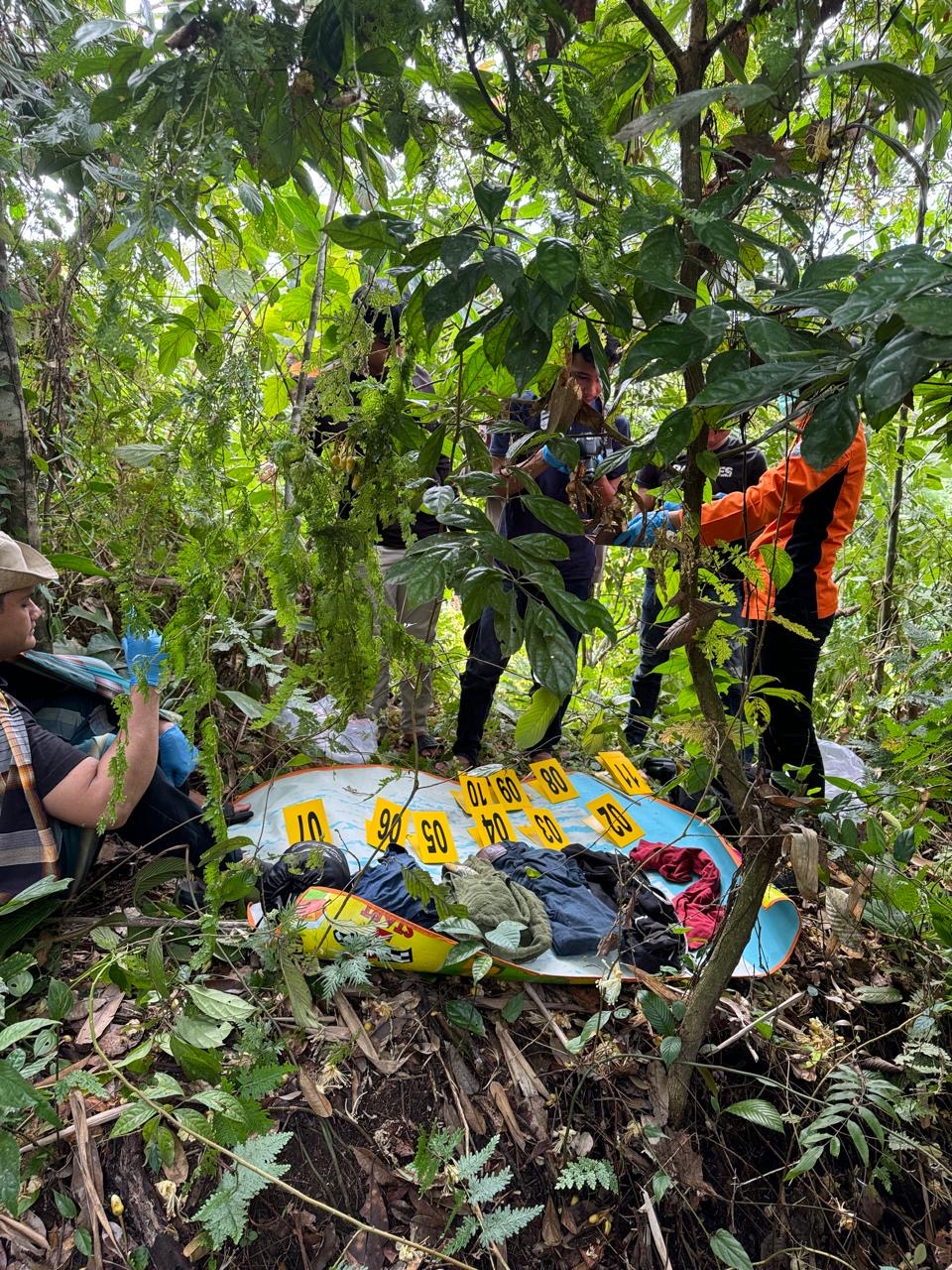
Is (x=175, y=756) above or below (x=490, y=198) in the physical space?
below

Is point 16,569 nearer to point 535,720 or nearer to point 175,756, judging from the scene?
point 175,756

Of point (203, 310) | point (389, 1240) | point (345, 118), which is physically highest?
point (345, 118)

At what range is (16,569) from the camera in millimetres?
1771

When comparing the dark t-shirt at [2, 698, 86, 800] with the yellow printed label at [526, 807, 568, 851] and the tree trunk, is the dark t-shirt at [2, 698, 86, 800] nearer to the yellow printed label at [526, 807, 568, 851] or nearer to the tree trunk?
the tree trunk

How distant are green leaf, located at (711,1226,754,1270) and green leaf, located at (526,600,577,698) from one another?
1245mm

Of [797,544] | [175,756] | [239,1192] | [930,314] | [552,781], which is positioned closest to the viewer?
[930,314]

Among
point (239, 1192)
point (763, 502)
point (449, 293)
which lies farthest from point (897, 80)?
point (239, 1192)

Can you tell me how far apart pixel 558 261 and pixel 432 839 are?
6.06ft

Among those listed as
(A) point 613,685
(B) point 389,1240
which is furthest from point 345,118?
(A) point 613,685

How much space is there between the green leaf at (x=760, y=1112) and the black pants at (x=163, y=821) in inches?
A: 56.5

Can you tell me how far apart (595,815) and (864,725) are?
1.71m

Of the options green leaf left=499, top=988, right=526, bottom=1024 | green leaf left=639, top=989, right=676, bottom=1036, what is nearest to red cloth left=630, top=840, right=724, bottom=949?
green leaf left=639, top=989, right=676, bottom=1036

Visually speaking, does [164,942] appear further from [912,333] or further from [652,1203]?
[912,333]

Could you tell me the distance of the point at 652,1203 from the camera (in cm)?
157
